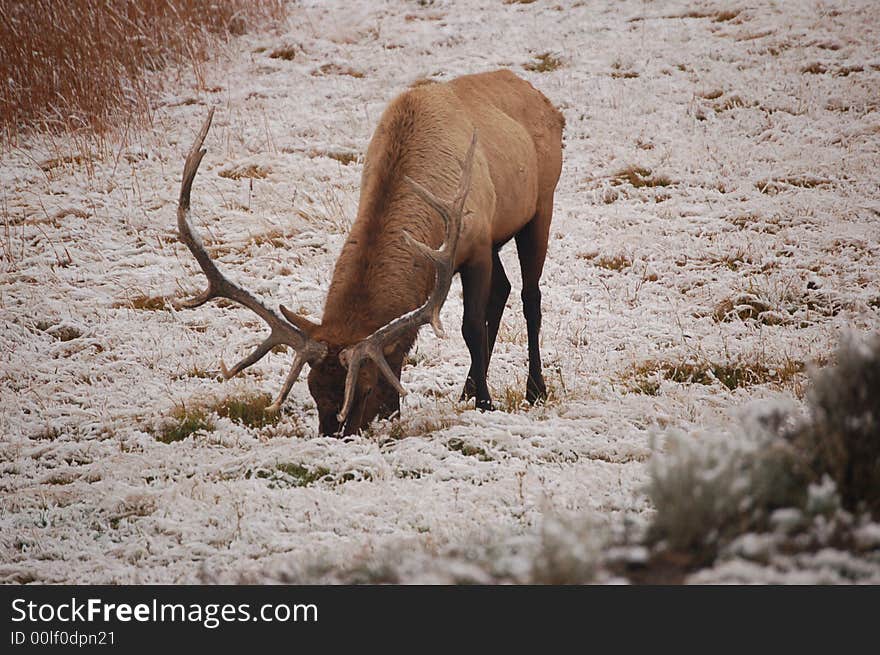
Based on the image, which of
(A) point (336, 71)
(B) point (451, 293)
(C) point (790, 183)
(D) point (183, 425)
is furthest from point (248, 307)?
(A) point (336, 71)

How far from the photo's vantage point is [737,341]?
25.7 feet

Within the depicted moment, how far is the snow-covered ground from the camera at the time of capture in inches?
188

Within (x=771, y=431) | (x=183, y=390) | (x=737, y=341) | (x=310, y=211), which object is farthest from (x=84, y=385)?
(x=771, y=431)

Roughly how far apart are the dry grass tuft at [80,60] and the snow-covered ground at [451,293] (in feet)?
2.08

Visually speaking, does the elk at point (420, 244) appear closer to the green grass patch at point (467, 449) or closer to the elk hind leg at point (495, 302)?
the elk hind leg at point (495, 302)

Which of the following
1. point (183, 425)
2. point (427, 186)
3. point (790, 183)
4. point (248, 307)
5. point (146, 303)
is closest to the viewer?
point (248, 307)

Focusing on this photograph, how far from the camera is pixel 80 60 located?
46.0 feet

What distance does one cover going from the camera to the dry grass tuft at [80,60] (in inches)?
536

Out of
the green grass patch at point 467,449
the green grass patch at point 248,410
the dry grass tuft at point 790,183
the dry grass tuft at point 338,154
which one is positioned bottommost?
the green grass patch at point 248,410

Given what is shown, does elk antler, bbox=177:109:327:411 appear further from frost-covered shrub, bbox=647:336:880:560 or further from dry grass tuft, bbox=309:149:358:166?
dry grass tuft, bbox=309:149:358:166

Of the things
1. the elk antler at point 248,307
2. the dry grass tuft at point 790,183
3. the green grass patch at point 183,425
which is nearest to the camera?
the elk antler at point 248,307

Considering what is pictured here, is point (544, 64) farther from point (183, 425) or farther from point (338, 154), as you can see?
point (183, 425)

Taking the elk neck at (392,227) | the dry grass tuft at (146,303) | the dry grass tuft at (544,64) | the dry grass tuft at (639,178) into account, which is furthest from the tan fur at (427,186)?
the dry grass tuft at (544,64)

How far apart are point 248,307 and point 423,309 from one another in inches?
42.5
